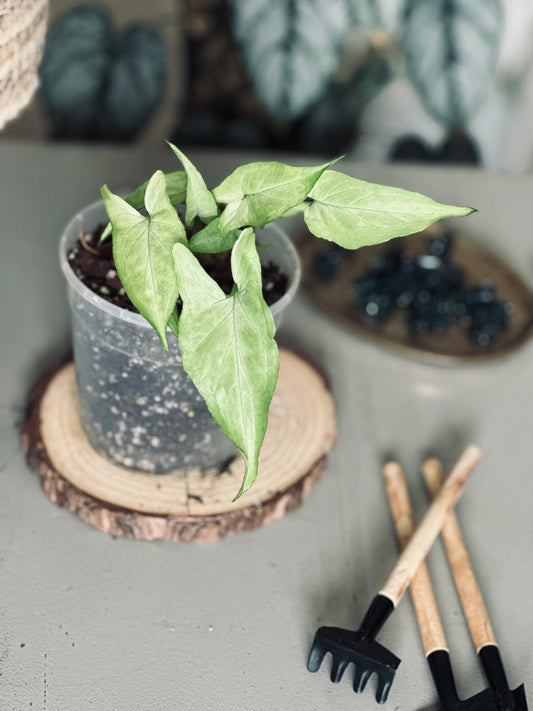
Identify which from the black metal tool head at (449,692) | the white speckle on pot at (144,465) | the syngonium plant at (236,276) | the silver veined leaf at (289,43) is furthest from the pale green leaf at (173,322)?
the silver veined leaf at (289,43)

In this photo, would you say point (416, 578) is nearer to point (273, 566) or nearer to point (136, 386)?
point (273, 566)

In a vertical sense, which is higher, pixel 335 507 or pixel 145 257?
pixel 145 257

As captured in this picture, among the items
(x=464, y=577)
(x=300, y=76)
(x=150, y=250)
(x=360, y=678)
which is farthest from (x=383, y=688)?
(x=300, y=76)

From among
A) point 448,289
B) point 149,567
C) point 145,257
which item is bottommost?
point 149,567

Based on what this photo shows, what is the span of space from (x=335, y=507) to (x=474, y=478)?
14cm

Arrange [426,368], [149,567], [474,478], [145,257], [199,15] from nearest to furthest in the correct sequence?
1. [145,257]
2. [149,567]
3. [474,478]
4. [426,368]
5. [199,15]

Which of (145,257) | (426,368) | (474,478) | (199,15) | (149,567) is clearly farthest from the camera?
Answer: (199,15)

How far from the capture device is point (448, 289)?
881 millimetres

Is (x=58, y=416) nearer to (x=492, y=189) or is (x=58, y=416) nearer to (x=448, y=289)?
(x=448, y=289)

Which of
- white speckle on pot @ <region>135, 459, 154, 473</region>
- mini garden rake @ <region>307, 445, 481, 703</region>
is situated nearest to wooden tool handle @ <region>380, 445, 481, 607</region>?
mini garden rake @ <region>307, 445, 481, 703</region>

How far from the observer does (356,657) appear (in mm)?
521

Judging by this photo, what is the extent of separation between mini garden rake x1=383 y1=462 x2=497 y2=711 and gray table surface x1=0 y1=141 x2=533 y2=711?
12 millimetres

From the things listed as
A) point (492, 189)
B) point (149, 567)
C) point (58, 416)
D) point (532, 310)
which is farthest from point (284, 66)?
point (149, 567)

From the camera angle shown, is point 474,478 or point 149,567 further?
point 474,478
